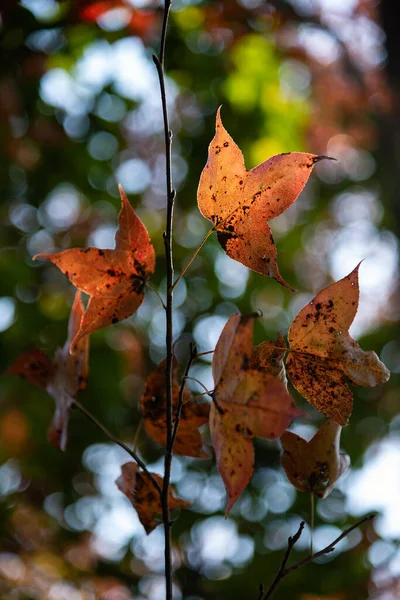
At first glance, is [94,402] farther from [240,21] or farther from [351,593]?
[240,21]

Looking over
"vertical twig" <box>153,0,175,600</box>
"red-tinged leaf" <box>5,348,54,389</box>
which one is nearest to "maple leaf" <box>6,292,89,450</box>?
"red-tinged leaf" <box>5,348,54,389</box>

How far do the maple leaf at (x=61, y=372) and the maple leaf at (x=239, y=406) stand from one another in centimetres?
19

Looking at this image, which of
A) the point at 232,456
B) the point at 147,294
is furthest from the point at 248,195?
the point at 147,294

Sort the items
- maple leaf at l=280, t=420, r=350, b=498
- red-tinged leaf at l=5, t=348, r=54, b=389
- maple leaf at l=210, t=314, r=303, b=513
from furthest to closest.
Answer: red-tinged leaf at l=5, t=348, r=54, b=389, maple leaf at l=280, t=420, r=350, b=498, maple leaf at l=210, t=314, r=303, b=513

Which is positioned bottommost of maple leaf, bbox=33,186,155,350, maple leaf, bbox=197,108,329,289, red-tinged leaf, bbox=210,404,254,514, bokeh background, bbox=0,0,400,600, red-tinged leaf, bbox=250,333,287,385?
bokeh background, bbox=0,0,400,600

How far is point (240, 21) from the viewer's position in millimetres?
1963

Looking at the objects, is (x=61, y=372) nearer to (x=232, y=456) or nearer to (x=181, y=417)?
(x=181, y=417)

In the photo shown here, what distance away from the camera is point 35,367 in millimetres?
584

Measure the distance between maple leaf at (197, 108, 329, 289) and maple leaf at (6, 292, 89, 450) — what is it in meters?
0.17

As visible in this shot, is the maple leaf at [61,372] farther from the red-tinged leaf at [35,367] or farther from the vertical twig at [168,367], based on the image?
the vertical twig at [168,367]

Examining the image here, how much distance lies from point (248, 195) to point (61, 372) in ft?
0.87

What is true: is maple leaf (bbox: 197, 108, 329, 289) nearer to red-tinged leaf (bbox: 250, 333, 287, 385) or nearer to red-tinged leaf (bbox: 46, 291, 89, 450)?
red-tinged leaf (bbox: 250, 333, 287, 385)

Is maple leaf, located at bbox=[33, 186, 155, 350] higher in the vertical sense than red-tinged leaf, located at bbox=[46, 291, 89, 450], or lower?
higher

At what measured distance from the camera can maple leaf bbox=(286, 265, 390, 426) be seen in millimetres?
437
